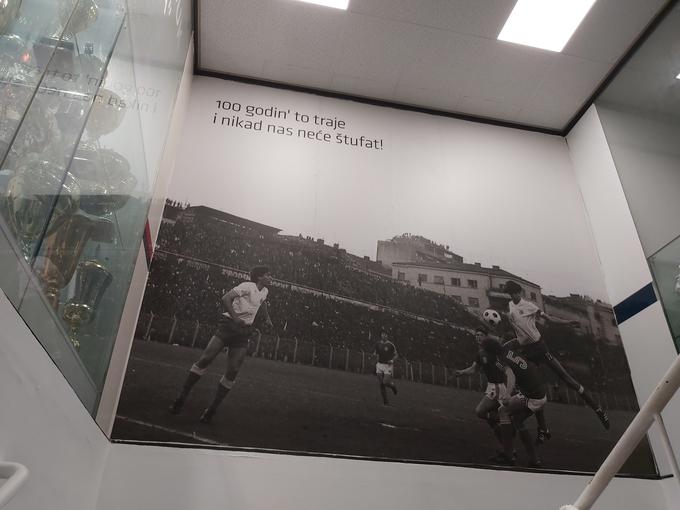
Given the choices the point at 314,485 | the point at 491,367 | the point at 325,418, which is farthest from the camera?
the point at 491,367

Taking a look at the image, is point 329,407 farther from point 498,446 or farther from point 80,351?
point 80,351

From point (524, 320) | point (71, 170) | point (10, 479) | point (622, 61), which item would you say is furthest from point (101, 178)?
point (622, 61)

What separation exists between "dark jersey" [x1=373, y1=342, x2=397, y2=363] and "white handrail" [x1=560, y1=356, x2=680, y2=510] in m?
1.74

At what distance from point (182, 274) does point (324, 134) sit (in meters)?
1.56

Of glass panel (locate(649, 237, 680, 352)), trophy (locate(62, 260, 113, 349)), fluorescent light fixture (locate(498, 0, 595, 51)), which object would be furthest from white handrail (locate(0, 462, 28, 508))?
fluorescent light fixture (locate(498, 0, 595, 51))

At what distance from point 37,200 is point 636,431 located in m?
1.52

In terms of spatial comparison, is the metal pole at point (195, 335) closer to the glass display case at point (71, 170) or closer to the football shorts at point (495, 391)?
the glass display case at point (71, 170)

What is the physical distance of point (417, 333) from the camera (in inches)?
127

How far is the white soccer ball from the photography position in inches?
131

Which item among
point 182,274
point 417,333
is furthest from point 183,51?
point 417,333

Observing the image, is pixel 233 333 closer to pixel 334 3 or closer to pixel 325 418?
pixel 325 418

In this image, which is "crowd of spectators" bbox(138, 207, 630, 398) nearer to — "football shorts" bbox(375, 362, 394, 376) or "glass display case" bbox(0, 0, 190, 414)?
"football shorts" bbox(375, 362, 394, 376)

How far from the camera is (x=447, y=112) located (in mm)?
4496

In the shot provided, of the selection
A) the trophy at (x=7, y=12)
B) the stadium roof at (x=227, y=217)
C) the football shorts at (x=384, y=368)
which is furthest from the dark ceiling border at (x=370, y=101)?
the trophy at (x=7, y=12)
